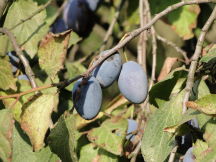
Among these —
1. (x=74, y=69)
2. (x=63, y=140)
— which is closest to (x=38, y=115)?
(x=63, y=140)

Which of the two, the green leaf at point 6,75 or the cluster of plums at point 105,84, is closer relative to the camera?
the cluster of plums at point 105,84

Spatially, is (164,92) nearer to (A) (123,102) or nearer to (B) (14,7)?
(A) (123,102)

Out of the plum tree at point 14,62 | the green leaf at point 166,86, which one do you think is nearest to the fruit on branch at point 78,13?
the plum tree at point 14,62

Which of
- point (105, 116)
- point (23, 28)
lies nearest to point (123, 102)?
point (105, 116)

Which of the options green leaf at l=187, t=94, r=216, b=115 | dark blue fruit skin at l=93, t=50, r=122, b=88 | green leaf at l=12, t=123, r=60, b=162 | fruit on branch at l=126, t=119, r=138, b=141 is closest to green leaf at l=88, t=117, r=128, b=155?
fruit on branch at l=126, t=119, r=138, b=141

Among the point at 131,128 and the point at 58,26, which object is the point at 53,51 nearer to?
the point at 131,128

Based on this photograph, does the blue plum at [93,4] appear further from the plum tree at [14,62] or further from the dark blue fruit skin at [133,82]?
the dark blue fruit skin at [133,82]
